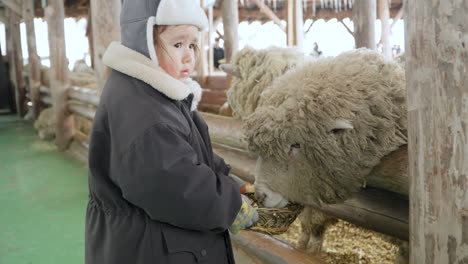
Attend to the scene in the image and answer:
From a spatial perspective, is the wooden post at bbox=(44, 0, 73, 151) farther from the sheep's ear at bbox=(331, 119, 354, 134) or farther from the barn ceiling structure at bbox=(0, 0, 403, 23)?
the sheep's ear at bbox=(331, 119, 354, 134)

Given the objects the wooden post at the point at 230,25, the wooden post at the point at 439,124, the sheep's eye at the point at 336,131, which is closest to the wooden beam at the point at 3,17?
the wooden post at the point at 230,25

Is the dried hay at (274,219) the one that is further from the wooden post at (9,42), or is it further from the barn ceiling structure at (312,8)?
the wooden post at (9,42)

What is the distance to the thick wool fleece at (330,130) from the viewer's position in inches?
82.5

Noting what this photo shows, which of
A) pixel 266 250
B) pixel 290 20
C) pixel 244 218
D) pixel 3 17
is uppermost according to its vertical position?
pixel 3 17

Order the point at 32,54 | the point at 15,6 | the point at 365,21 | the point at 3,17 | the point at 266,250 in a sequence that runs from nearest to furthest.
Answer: the point at 266,250
the point at 365,21
the point at 32,54
the point at 15,6
the point at 3,17

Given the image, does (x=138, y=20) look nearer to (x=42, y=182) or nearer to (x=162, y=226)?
(x=162, y=226)

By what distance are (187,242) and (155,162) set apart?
0.38m

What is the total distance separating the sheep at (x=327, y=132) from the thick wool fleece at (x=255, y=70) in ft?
4.55

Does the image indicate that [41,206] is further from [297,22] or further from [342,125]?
[342,125]

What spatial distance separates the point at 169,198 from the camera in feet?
4.96

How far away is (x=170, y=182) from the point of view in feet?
4.89

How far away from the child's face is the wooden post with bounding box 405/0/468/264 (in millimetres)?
797

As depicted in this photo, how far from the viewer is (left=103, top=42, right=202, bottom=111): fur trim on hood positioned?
5.44 ft

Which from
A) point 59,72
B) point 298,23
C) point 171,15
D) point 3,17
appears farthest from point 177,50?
point 3,17
